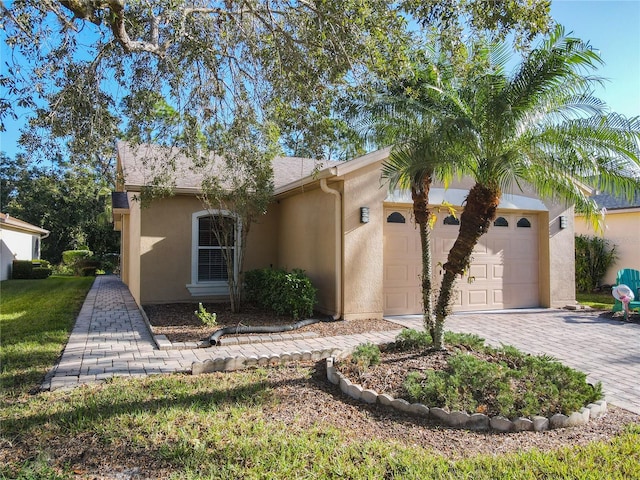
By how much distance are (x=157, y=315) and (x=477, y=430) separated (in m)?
7.79

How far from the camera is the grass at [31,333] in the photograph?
5.60 metres

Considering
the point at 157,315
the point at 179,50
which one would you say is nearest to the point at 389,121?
the point at 179,50

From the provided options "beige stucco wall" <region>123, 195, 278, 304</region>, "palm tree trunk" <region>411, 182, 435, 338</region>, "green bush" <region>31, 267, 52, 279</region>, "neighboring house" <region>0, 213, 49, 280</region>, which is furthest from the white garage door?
"green bush" <region>31, 267, 52, 279</region>

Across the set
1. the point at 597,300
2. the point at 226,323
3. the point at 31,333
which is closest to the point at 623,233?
the point at 597,300

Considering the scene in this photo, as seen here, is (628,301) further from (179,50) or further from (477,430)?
(179,50)

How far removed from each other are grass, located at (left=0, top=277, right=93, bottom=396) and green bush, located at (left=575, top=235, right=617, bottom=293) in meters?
16.7

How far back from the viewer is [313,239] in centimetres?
1064

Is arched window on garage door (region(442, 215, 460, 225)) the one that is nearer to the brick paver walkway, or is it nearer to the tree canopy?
the brick paver walkway

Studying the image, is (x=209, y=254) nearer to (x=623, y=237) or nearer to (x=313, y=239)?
(x=313, y=239)

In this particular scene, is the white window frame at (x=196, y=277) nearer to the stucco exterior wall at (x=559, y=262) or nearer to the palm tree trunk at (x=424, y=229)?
the palm tree trunk at (x=424, y=229)

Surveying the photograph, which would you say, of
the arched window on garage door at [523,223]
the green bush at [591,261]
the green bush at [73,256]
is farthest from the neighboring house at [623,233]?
the green bush at [73,256]

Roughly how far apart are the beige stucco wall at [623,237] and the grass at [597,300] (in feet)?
4.21

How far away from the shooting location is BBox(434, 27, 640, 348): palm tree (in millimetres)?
5453

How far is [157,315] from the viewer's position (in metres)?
9.88
